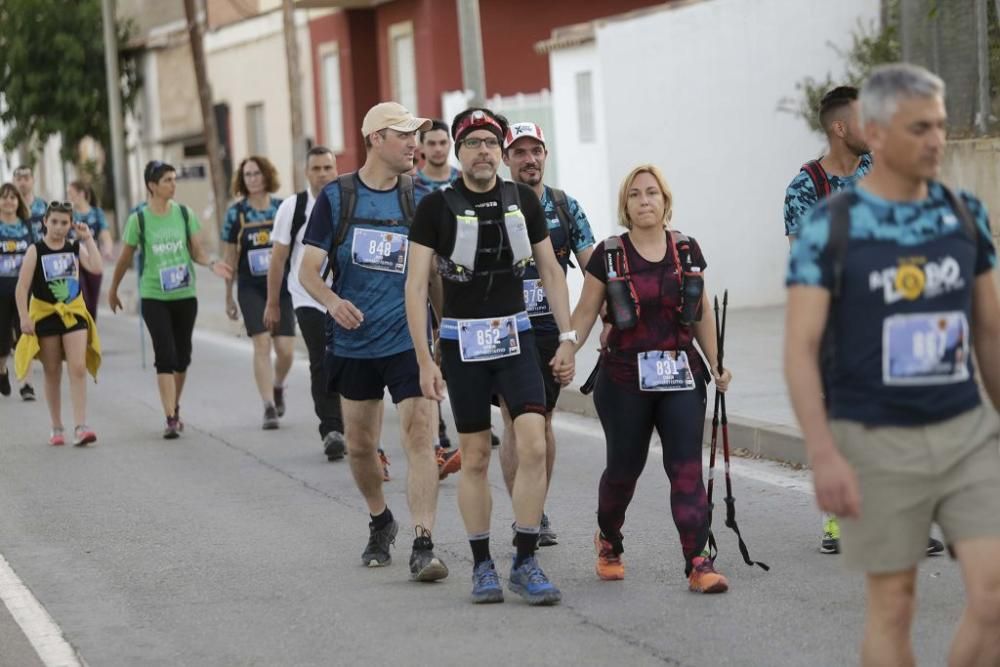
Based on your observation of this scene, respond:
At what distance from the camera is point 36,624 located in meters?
7.36

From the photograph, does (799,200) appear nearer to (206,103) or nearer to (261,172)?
(261,172)

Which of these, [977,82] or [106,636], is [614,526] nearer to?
[106,636]

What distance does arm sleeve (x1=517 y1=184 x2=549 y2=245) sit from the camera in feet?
24.3

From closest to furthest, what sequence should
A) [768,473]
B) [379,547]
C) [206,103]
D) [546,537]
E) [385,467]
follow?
1. [379,547]
2. [546,537]
3. [768,473]
4. [385,467]
5. [206,103]

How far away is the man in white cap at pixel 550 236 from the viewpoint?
27.7 feet

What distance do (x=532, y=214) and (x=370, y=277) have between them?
109cm

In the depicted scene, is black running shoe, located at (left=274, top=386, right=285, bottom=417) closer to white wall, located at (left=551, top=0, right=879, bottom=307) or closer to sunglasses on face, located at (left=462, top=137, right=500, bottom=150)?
sunglasses on face, located at (left=462, top=137, right=500, bottom=150)

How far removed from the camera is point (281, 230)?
11.4 m

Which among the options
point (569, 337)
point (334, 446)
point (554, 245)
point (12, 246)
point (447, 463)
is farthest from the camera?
point (12, 246)

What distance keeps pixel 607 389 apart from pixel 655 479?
303 cm

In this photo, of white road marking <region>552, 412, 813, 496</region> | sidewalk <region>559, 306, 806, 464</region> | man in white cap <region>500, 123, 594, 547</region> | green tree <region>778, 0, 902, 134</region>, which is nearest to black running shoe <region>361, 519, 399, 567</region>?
man in white cap <region>500, 123, 594, 547</region>

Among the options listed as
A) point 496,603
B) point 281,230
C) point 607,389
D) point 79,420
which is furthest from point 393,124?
point 79,420

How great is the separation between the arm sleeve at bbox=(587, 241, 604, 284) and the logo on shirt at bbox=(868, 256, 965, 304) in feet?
9.05

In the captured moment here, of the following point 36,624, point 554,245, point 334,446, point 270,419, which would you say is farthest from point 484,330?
point 270,419
